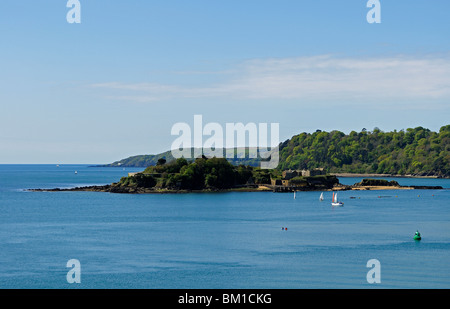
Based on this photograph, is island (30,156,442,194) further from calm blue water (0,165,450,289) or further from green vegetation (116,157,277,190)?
calm blue water (0,165,450,289)

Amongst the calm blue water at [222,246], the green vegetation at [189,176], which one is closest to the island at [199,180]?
the green vegetation at [189,176]

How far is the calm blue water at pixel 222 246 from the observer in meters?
49.7

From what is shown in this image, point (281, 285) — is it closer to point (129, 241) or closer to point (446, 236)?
point (129, 241)

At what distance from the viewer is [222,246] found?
65.9 m

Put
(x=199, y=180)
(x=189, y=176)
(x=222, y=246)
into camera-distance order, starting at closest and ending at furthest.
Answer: (x=222, y=246), (x=189, y=176), (x=199, y=180)

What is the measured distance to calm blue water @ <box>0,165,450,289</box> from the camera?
4966 centimetres

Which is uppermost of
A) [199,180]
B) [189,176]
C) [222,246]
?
[189,176]

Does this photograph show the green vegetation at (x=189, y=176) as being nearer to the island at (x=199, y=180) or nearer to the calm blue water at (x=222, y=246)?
the island at (x=199, y=180)

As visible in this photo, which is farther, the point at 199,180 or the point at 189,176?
the point at 199,180

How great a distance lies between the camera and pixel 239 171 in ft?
567

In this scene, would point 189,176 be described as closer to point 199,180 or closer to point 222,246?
point 199,180

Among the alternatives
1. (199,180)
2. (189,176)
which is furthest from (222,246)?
(199,180)

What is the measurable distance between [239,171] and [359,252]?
111784 mm
